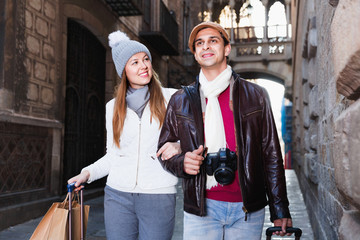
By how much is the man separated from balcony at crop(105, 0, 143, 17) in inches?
323

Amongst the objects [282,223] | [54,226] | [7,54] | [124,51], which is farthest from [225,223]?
[7,54]

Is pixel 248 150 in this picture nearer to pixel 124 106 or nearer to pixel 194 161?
pixel 194 161

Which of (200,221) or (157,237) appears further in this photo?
(157,237)

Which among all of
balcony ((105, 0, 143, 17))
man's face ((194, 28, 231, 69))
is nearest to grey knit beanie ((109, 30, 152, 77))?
man's face ((194, 28, 231, 69))

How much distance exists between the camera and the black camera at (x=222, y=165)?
1.97m

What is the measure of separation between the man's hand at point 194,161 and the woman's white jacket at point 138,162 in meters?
0.51

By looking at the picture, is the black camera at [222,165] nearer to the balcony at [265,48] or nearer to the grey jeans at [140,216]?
the grey jeans at [140,216]

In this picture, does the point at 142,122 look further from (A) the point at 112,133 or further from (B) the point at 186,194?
(B) the point at 186,194

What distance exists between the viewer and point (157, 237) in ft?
7.95

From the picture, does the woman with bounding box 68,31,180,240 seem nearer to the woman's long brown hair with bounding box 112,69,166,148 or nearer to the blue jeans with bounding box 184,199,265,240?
the woman's long brown hair with bounding box 112,69,166,148

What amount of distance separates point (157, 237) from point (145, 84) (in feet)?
3.24

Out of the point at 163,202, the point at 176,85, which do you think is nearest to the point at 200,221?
the point at 163,202

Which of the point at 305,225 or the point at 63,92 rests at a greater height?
the point at 63,92

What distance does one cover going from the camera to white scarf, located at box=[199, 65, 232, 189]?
2.11 meters
